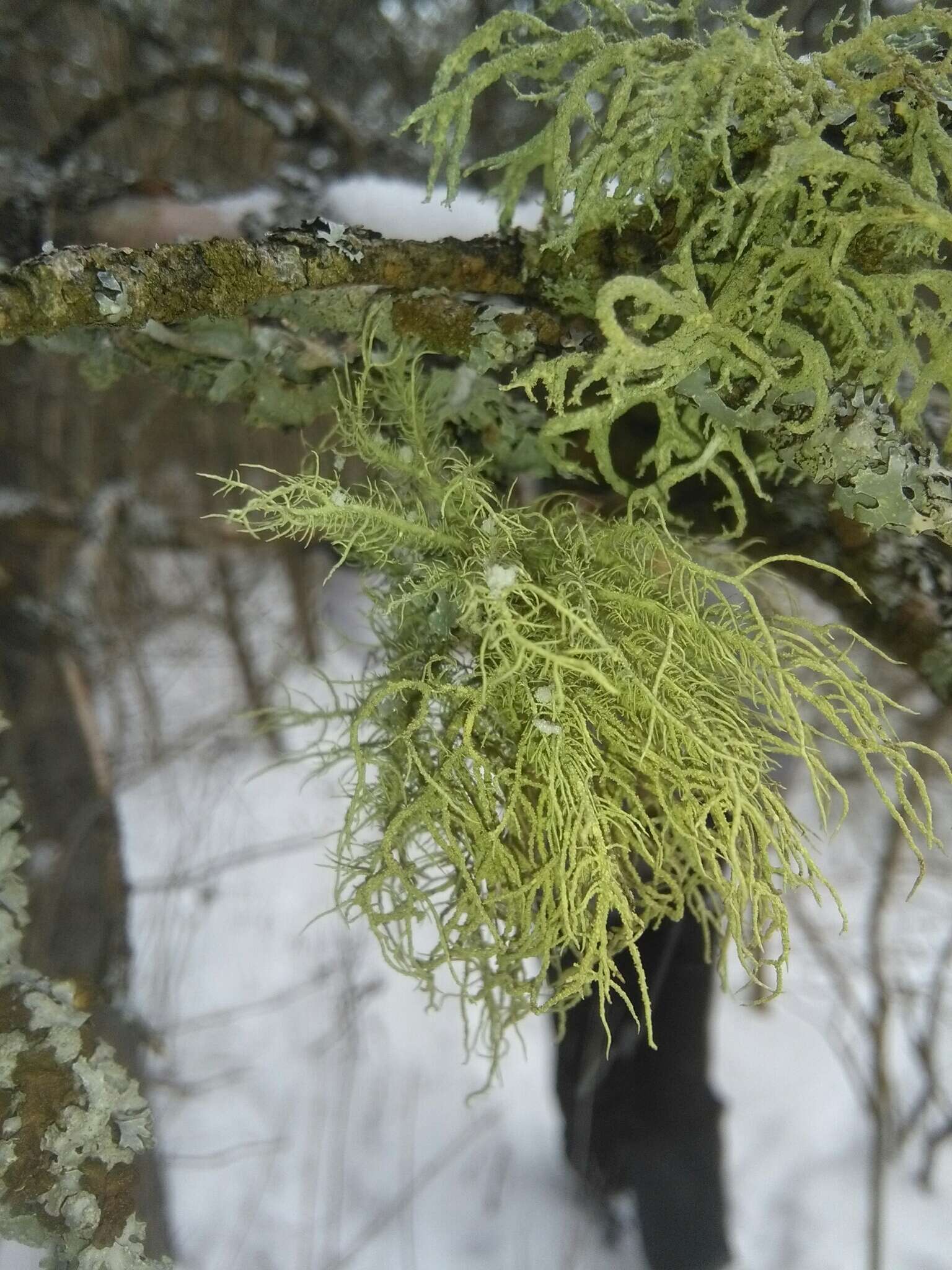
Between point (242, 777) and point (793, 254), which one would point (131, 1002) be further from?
point (793, 254)

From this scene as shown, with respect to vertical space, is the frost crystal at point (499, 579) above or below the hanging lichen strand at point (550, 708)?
above

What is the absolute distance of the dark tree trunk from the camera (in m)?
0.58

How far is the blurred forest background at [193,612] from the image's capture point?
512 mm

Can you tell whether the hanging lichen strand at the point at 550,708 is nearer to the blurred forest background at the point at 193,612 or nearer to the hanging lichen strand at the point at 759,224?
the hanging lichen strand at the point at 759,224

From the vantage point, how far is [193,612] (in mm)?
817

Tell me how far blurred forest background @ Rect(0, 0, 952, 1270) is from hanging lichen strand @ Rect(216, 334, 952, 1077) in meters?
0.19

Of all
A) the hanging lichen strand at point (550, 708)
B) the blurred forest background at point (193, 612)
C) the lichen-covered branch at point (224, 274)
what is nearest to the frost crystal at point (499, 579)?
the hanging lichen strand at point (550, 708)

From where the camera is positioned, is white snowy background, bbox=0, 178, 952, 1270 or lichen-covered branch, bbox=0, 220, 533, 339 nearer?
lichen-covered branch, bbox=0, 220, 533, 339

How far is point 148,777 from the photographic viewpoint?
28.6 inches

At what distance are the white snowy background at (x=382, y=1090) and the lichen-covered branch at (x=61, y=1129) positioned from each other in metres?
0.17

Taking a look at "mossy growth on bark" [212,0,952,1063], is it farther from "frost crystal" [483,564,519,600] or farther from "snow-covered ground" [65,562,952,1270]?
"snow-covered ground" [65,562,952,1270]

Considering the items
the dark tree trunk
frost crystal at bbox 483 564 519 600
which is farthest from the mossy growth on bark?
the dark tree trunk

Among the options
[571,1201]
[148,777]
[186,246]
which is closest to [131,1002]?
[148,777]

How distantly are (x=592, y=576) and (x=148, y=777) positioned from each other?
57cm
